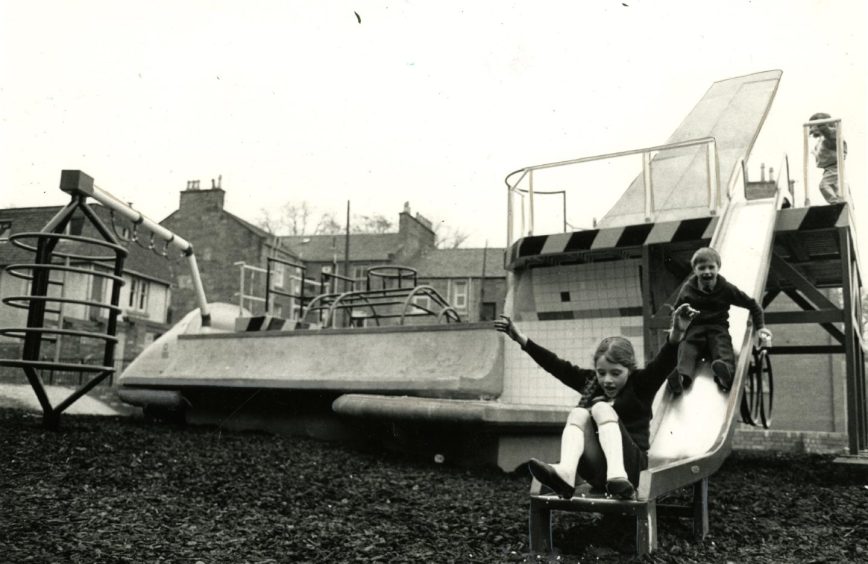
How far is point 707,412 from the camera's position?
14.2 ft

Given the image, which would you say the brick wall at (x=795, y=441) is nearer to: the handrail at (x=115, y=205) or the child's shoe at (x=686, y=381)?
the handrail at (x=115, y=205)

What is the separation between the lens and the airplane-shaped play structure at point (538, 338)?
5.89m

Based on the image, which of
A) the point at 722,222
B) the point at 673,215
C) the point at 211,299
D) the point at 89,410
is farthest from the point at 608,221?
the point at 211,299

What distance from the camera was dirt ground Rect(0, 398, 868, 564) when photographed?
316 centimetres

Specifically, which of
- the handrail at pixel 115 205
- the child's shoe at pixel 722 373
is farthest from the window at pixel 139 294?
the child's shoe at pixel 722 373

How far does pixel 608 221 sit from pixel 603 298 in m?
1.43

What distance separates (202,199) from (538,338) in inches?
1399

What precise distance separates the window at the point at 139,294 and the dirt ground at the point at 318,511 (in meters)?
30.2

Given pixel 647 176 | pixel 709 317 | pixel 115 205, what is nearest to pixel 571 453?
pixel 709 317

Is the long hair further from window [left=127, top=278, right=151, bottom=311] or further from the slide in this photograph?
window [left=127, top=278, right=151, bottom=311]

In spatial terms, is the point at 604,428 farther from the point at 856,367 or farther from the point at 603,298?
the point at 856,367

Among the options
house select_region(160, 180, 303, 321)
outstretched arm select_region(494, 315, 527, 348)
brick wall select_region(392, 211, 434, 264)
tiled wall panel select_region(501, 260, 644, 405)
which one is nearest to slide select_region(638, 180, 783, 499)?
outstretched arm select_region(494, 315, 527, 348)

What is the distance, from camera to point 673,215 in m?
8.09

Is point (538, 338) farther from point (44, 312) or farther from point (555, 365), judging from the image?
point (44, 312)
